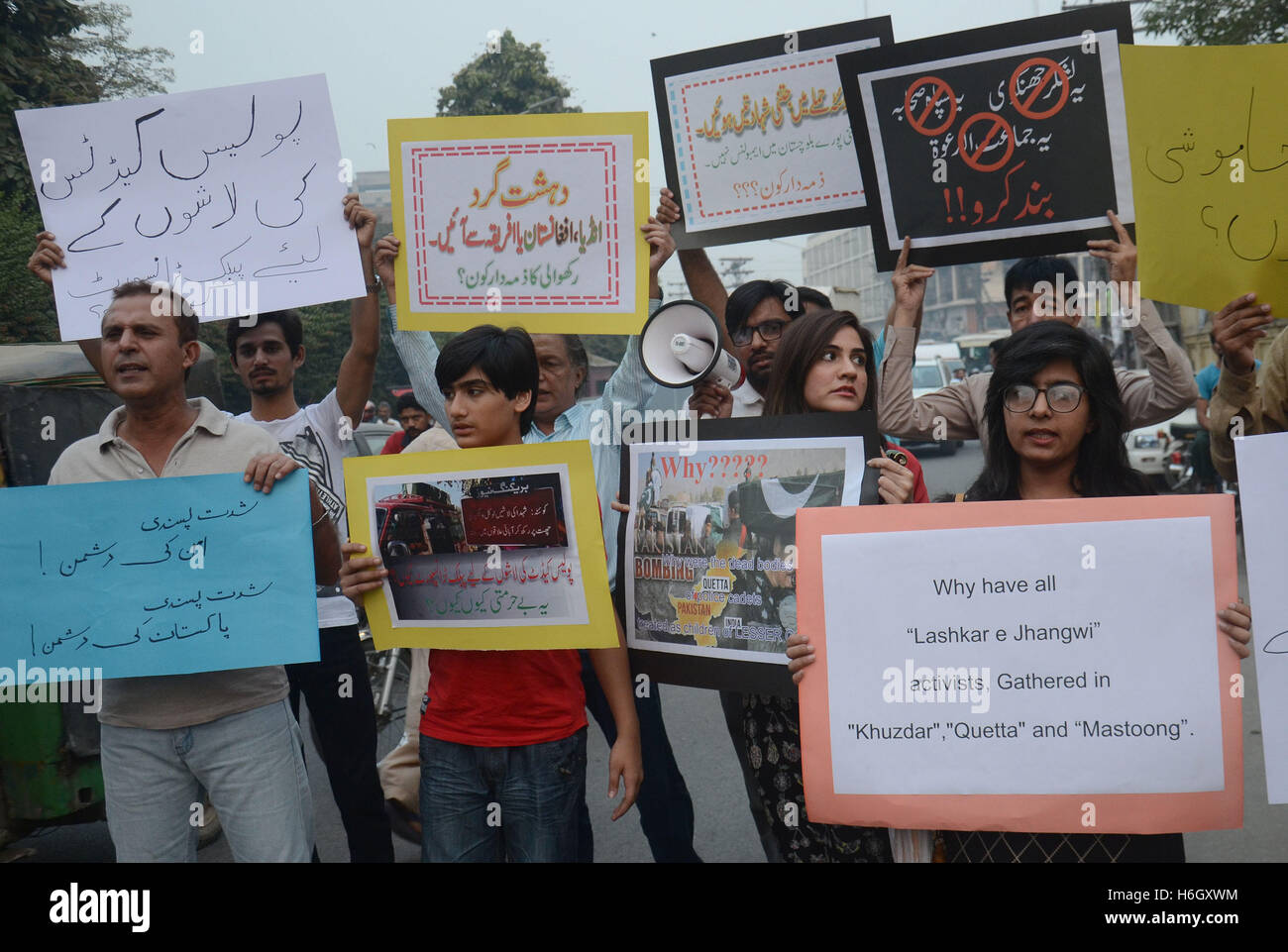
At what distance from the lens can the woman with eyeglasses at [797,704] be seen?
260 centimetres

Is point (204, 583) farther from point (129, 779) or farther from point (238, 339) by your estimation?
point (238, 339)

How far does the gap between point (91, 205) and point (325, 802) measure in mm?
3005

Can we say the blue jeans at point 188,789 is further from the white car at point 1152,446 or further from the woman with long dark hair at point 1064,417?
the white car at point 1152,446

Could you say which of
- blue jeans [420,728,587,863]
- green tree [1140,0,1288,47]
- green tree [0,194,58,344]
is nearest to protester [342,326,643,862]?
blue jeans [420,728,587,863]

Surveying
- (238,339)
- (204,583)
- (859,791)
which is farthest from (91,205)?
(859,791)

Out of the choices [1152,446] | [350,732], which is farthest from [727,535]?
[1152,446]

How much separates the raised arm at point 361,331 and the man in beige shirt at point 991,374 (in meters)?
1.48

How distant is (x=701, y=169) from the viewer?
3.32 m

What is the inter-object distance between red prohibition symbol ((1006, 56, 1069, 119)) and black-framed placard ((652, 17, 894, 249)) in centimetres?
49

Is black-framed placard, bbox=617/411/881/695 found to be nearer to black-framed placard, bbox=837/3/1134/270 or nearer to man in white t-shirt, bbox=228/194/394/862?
black-framed placard, bbox=837/3/1134/270

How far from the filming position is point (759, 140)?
10.7 feet
